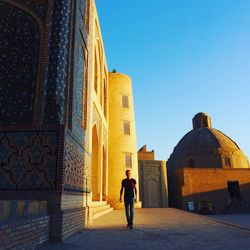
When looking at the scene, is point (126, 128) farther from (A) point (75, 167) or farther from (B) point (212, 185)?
(A) point (75, 167)

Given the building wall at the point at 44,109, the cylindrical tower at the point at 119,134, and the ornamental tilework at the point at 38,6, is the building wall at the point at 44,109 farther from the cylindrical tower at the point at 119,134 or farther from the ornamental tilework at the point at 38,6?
the cylindrical tower at the point at 119,134

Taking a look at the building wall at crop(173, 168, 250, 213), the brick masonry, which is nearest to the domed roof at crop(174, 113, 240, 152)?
the building wall at crop(173, 168, 250, 213)

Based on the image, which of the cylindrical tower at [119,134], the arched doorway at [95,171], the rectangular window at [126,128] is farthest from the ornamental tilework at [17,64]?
the rectangular window at [126,128]

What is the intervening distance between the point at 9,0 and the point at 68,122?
11.6 ft

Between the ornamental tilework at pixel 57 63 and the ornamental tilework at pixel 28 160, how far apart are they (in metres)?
0.52

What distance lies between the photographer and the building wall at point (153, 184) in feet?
79.0

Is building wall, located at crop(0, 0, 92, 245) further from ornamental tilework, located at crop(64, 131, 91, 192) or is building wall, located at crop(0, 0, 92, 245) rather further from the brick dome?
the brick dome

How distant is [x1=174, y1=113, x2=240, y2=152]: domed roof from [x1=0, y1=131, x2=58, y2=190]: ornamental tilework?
30.1 meters

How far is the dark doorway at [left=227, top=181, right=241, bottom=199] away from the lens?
2636cm

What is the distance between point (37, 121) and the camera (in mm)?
5605

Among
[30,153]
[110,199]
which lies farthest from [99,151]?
[30,153]

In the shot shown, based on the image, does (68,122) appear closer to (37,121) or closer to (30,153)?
(37,121)

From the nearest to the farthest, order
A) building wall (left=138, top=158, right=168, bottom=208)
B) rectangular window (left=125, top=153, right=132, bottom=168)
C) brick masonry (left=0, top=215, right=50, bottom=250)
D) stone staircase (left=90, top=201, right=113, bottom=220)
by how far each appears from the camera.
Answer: brick masonry (left=0, top=215, right=50, bottom=250), stone staircase (left=90, top=201, right=113, bottom=220), rectangular window (left=125, top=153, right=132, bottom=168), building wall (left=138, top=158, right=168, bottom=208)

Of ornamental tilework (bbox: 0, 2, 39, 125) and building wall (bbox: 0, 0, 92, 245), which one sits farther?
ornamental tilework (bbox: 0, 2, 39, 125)
